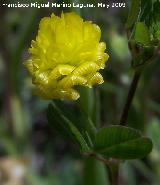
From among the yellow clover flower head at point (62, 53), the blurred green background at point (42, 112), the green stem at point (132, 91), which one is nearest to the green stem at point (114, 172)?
the green stem at point (132, 91)

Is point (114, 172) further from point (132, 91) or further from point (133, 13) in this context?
point (133, 13)

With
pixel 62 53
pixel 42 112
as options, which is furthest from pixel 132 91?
pixel 42 112

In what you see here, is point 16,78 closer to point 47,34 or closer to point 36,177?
point 36,177

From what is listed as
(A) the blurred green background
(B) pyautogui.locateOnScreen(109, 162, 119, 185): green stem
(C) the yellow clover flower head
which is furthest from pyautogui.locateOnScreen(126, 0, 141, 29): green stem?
(A) the blurred green background

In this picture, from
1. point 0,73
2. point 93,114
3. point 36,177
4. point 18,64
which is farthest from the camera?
point 0,73

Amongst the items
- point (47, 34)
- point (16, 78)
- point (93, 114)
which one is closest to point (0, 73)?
point (16, 78)

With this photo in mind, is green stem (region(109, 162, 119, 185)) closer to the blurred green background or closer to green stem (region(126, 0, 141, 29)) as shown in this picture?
green stem (region(126, 0, 141, 29))
